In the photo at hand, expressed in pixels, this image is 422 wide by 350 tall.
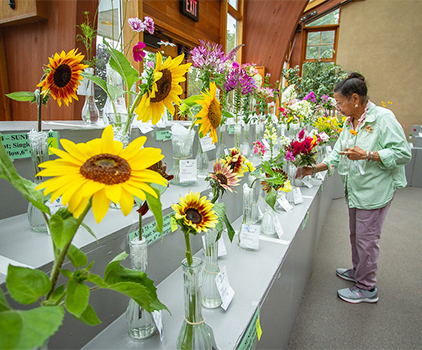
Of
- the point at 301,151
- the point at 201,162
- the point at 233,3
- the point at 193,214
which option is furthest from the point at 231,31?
the point at 193,214

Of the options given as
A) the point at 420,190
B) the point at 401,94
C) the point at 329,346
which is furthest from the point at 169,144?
the point at 401,94

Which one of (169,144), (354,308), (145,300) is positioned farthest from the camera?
(354,308)

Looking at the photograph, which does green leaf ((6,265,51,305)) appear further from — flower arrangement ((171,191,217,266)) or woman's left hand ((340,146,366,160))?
woman's left hand ((340,146,366,160))

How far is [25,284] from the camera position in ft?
0.96

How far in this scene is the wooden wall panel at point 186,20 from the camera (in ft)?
11.3

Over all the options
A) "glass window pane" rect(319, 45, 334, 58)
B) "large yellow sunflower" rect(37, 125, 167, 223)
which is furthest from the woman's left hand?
"glass window pane" rect(319, 45, 334, 58)

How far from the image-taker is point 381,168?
1.83 meters

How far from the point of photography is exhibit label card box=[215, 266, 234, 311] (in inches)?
33.3

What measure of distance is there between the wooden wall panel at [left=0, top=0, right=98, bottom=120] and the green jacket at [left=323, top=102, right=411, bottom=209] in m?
2.03

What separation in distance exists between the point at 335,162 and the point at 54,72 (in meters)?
2.13

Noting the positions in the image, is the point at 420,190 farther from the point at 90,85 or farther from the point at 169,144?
the point at 90,85

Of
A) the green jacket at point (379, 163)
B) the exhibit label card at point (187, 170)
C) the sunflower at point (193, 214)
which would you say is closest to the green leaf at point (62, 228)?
the sunflower at point (193, 214)

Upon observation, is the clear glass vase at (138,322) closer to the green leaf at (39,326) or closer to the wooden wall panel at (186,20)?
the green leaf at (39,326)

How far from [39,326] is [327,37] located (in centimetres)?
1164
